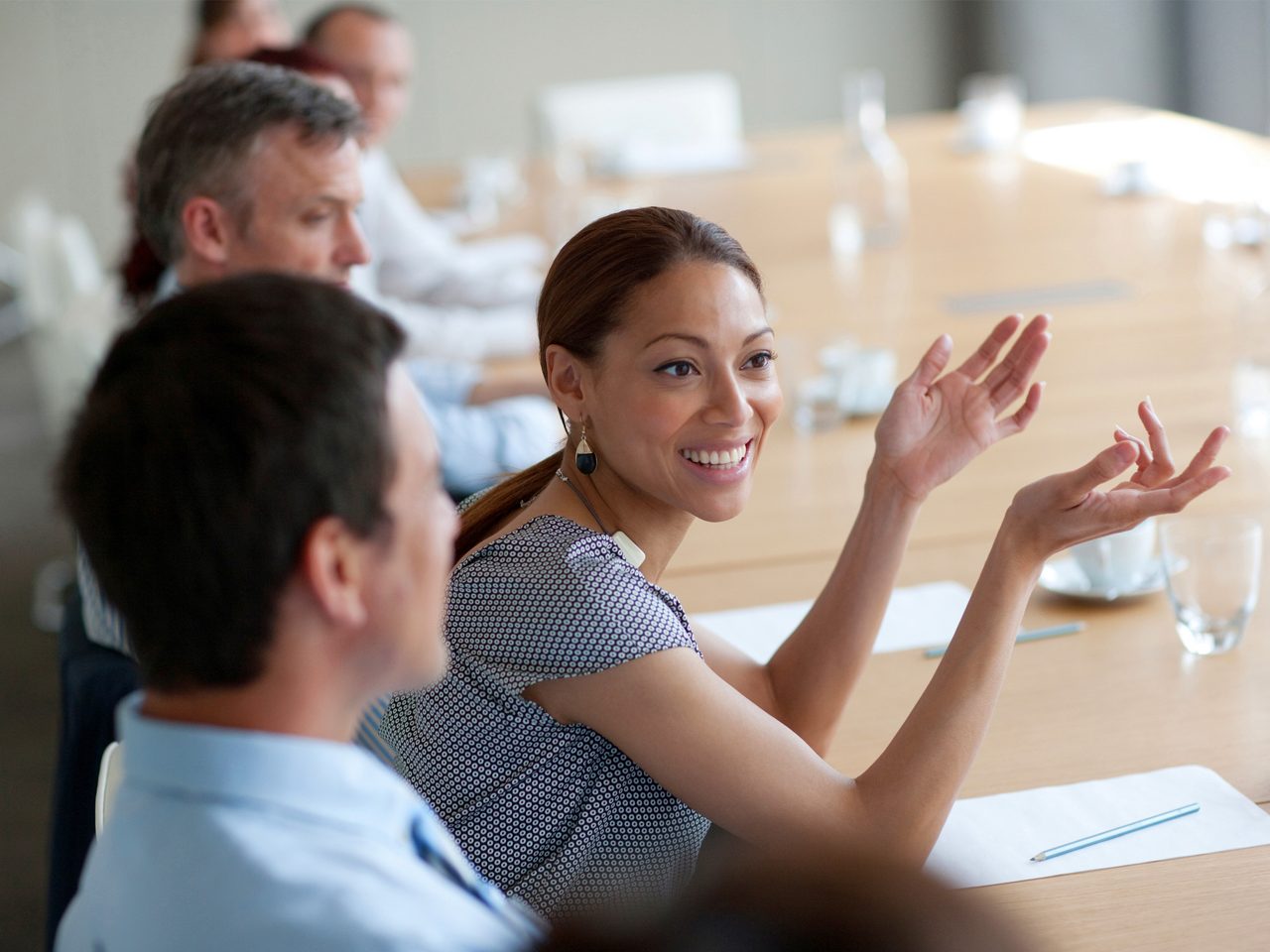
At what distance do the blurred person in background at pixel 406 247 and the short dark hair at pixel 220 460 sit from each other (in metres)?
2.45

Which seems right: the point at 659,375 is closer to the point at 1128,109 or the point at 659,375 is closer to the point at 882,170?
the point at 882,170

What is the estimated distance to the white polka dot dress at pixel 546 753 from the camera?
4.40ft

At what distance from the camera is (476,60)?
8.01 m

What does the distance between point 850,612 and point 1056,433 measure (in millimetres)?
884

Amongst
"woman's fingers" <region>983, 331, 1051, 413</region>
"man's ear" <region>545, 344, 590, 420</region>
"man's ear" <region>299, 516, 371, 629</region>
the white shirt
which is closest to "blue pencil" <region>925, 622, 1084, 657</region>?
"woman's fingers" <region>983, 331, 1051, 413</region>

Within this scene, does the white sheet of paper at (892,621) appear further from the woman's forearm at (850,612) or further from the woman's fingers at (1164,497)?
the woman's fingers at (1164,497)

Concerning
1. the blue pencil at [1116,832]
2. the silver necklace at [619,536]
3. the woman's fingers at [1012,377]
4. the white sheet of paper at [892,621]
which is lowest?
the white sheet of paper at [892,621]

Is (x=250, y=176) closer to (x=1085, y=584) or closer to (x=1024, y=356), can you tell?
(x=1024, y=356)

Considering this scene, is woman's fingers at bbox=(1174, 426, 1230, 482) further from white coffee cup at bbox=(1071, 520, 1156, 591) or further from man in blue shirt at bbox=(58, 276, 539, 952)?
man in blue shirt at bbox=(58, 276, 539, 952)

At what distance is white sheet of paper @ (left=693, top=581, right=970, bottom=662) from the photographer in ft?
5.82

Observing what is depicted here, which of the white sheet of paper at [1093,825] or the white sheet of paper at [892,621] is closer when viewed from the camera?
the white sheet of paper at [1093,825]

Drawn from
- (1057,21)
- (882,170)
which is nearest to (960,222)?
(882,170)

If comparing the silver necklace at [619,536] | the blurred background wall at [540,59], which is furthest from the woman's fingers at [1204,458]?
the blurred background wall at [540,59]

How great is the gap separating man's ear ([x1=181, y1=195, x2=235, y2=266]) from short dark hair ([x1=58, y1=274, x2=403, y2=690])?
1447 millimetres
